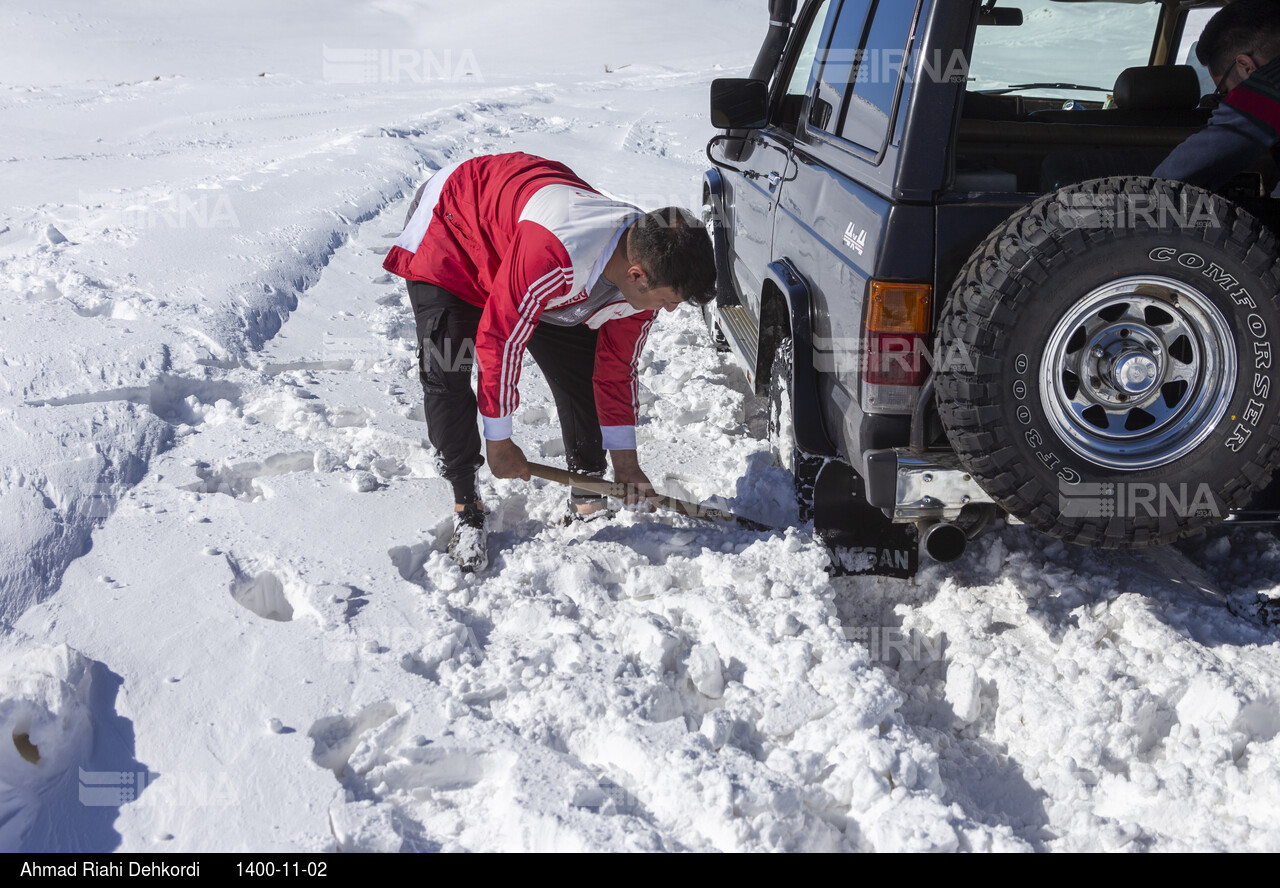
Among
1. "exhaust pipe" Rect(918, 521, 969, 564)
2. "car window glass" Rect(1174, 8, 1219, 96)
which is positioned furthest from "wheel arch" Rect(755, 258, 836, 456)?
"car window glass" Rect(1174, 8, 1219, 96)

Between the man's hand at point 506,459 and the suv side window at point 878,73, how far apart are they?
143cm

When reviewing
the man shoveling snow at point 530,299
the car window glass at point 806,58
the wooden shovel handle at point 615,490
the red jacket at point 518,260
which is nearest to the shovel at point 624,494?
the wooden shovel handle at point 615,490

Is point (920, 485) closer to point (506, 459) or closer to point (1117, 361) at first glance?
point (1117, 361)

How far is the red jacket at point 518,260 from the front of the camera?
8.93ft

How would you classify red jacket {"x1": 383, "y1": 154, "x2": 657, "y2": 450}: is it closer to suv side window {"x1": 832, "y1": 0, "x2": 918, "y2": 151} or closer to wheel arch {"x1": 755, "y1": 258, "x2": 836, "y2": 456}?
wheel arch {"x1": 755, "y1": 258, "x2": 836, "y2": 456}

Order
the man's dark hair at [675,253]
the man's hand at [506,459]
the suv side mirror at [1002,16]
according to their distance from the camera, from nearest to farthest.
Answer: the man's dark hair at [675,253] < the man's hand at [506,459] < the suv side mirror at [1002,16]

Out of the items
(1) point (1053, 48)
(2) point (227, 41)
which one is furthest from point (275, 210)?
(2) point (227, 41)

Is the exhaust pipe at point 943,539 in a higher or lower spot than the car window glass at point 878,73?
lower

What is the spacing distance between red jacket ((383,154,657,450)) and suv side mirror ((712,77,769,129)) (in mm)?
709

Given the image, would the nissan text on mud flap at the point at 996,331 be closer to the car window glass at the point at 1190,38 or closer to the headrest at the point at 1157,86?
the headrest at the point at 1157,86

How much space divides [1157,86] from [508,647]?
126 inches

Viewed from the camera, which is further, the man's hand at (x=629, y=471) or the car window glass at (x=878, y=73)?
the man's hand at (x=629, y=471)

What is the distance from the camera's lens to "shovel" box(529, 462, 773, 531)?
3.13m
